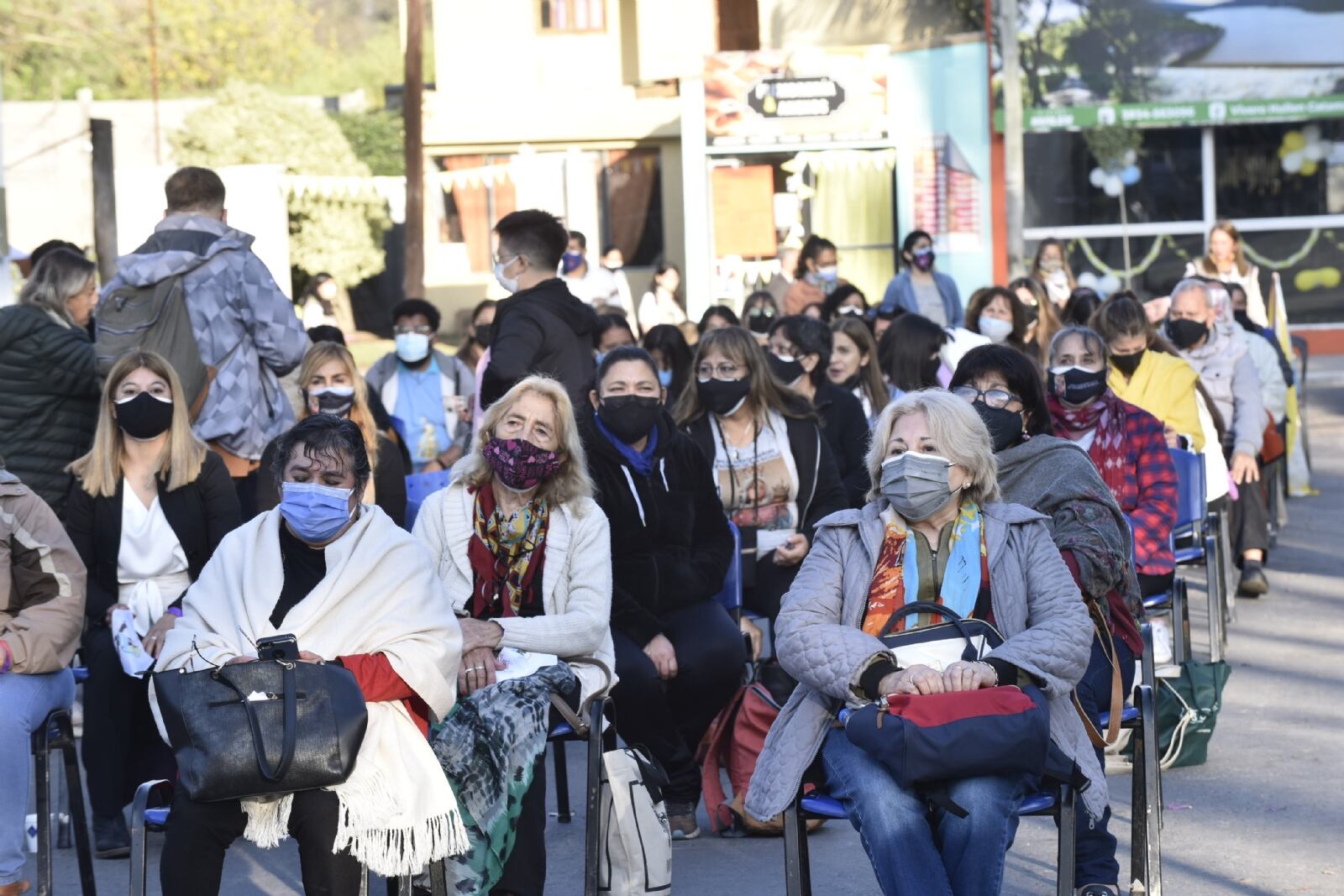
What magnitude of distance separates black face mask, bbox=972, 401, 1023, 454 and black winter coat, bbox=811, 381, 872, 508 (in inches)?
99.9

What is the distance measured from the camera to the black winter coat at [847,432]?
8523 mm

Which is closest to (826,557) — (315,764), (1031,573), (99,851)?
(1031,573)

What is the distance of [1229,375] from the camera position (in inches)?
415

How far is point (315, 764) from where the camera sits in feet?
15.5

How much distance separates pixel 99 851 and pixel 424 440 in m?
4.02

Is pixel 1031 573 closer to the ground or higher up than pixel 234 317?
closer to the ground

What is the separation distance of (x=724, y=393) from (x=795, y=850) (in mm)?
3062

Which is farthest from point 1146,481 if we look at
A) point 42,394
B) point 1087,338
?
point 42,394

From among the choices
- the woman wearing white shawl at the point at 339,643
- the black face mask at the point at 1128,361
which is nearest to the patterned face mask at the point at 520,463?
the woman wearing white shawl at the point at 339,643

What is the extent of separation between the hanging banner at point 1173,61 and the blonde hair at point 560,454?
2150cm

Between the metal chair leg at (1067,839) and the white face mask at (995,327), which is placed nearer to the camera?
the metal chair leg at (1067,839)

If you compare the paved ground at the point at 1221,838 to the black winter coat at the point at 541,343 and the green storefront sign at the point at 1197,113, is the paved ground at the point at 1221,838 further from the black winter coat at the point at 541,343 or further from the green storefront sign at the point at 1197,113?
the green storefront sign at the point at 1197,113

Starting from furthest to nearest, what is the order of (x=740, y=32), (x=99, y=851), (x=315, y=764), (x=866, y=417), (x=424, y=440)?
(x=740, y=32), (x=424, y=440), (x=866, y=417), (x=99, y=851), (x=315, y=764)

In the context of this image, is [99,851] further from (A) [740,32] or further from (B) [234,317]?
(A) [740,32]
